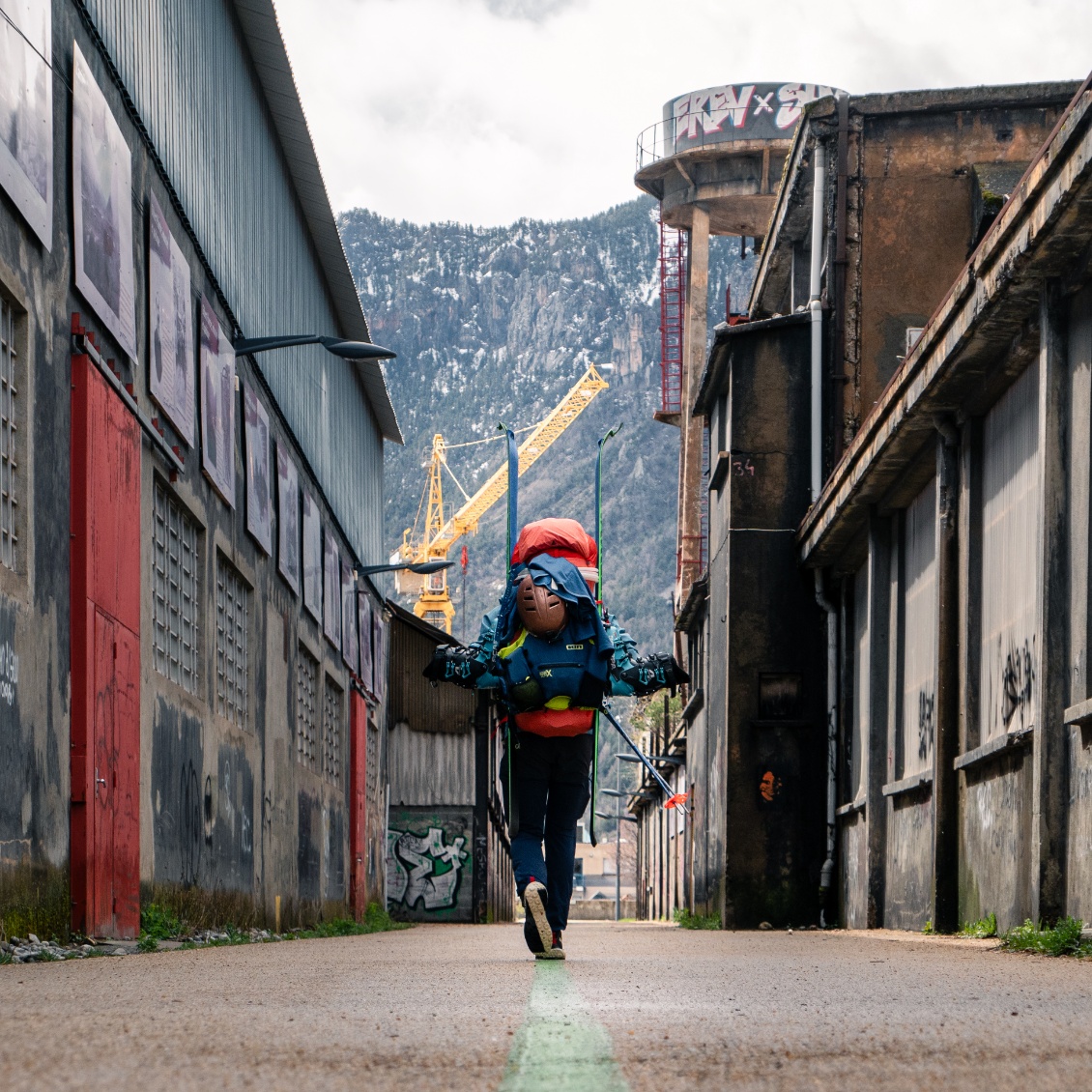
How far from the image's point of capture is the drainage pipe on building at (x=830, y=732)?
64.1 feet

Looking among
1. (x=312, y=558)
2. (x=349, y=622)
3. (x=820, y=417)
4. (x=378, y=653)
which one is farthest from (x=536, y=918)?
(x=378, y=653)

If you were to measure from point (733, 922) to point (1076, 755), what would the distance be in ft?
34.6

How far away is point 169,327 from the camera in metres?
15.1

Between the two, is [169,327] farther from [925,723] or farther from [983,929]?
[983,929]

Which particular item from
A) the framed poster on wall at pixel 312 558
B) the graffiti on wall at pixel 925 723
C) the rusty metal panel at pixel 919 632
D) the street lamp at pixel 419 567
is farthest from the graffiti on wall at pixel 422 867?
the graffiti on wall at pixel 925 723

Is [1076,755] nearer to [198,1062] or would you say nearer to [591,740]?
[591,740]

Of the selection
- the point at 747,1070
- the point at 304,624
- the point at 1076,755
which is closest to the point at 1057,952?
the point at 1076,755

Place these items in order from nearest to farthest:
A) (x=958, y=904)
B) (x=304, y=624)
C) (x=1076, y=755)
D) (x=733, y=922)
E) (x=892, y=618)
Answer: (x=1076, y=755), (x=958, y=904), (x=892, y=618), (x=733, y=922), (x=304, y=624)

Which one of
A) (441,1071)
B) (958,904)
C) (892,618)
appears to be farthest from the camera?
(892,618)

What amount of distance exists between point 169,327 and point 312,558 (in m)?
11.1

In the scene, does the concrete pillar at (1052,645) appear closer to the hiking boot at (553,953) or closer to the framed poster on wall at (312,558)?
the hiking boot at (553,953)

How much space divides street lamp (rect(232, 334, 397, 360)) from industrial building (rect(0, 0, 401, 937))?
16 centimetres

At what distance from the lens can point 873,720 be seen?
680 inches

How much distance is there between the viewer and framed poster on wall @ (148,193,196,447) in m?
14.4
